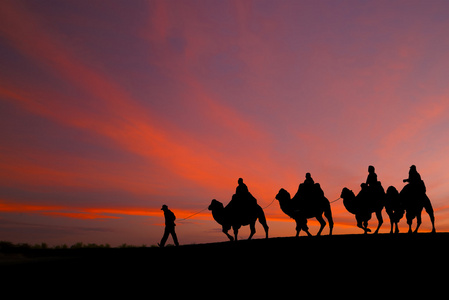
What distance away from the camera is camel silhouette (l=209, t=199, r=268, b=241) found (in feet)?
65.2

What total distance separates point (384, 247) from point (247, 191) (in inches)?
312

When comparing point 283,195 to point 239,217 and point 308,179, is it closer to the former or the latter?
point 308,179

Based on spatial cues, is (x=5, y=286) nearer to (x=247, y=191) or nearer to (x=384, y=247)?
(x=384, y=247)

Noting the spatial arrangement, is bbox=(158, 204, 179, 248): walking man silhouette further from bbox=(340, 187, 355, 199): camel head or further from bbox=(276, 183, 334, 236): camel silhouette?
bbox=(340, 187, 355, 199): camel head

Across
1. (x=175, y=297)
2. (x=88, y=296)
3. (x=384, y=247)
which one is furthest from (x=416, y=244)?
(x=88, y=296)

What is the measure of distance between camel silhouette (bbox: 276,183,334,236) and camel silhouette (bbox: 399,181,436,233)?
121 inches

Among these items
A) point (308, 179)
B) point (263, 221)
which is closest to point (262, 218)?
point (263, 221)

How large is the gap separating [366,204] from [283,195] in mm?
3515

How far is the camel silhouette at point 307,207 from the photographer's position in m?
19.1

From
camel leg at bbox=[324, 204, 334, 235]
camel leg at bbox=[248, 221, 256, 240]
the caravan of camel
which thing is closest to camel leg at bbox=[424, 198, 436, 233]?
the caravan of camel

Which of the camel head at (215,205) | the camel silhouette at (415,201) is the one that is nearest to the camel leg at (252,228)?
the camel head at (215,205)

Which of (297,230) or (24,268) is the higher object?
(297,230)

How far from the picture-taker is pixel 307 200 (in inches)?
752

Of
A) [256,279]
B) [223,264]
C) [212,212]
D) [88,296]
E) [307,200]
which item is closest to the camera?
[88,296]
